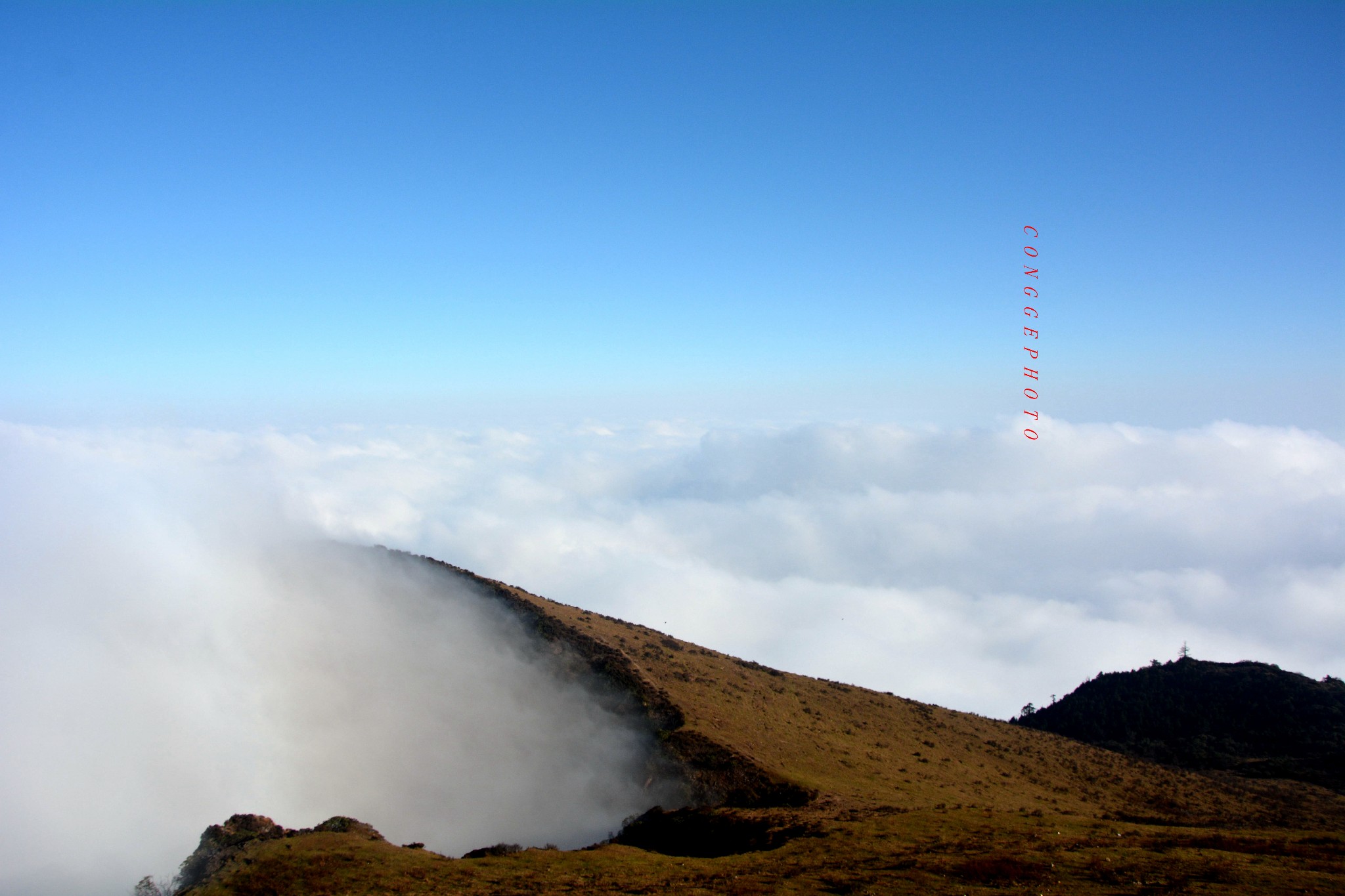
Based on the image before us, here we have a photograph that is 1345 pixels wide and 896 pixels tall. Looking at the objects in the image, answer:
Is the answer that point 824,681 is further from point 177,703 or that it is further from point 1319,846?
point 177,703

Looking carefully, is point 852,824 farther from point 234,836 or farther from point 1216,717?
point 1216,717

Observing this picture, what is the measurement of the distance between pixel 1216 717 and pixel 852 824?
6476 centimetres

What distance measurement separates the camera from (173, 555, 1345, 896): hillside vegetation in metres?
19.9

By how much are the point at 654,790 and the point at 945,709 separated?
102 feet

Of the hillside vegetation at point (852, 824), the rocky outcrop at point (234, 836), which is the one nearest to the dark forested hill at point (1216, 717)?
the hillside vegetation at point (852, 824)

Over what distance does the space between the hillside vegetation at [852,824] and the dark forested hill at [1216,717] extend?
10285 millimetres

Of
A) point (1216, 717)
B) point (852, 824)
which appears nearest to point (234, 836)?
point (852, 824)

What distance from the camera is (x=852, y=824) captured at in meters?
26.1

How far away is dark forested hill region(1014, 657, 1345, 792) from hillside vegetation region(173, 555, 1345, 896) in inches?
405

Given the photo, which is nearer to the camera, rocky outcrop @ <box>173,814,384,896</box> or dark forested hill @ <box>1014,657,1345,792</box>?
rocky outcrop @ <box>173,814,384,896</box>

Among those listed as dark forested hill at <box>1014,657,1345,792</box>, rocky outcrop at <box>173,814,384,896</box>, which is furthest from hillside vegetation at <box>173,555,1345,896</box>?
dark forested hill at <box>1014,657,1345,792</box>

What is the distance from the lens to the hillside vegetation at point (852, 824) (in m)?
19.9

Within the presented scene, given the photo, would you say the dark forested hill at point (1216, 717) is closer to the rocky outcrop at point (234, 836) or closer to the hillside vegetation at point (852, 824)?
the hillside vegetation at point (852, 824)

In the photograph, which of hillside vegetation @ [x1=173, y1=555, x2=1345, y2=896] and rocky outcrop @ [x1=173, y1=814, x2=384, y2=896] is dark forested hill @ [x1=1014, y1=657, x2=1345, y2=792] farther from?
rocky outcrop @ [x1=173, y1=814, x2=384, y2=896]
